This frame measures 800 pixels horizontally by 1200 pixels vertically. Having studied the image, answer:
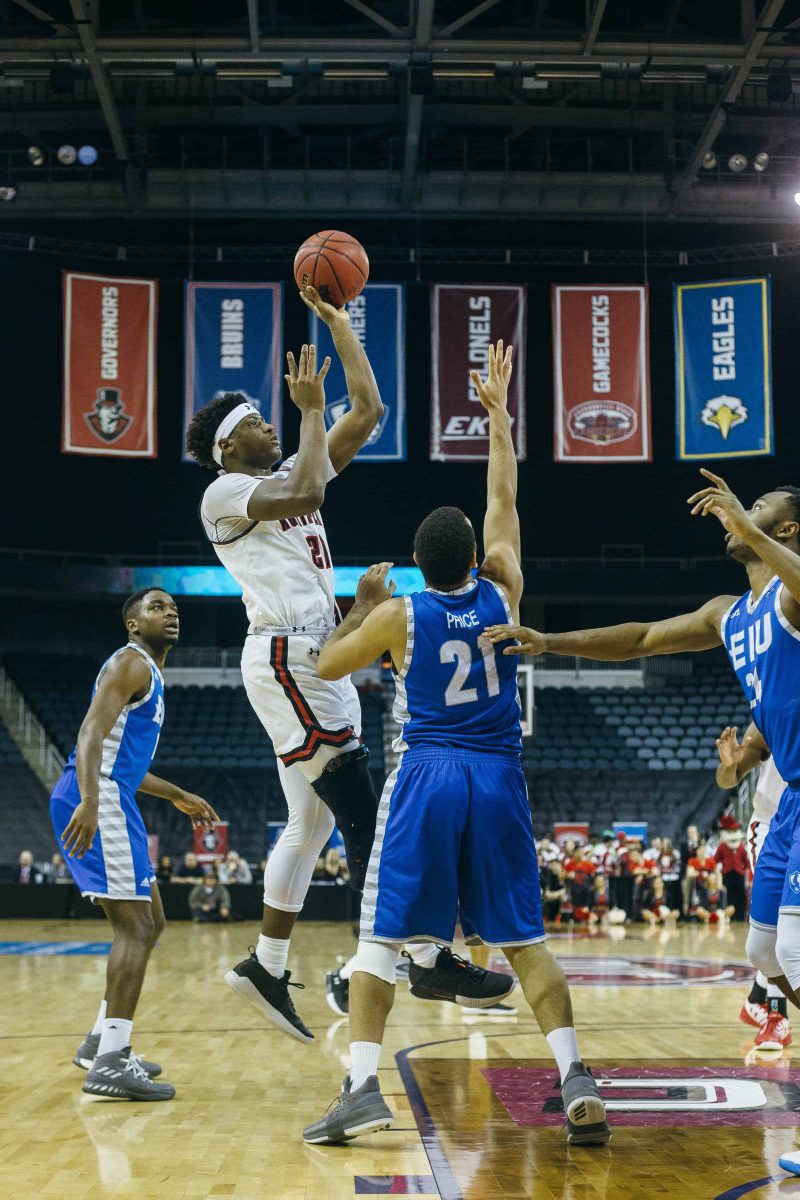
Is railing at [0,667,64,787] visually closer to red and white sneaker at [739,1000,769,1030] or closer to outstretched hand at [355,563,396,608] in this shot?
red and white sneaker at [739,1000,769,1030]

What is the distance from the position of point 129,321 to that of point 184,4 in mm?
4491

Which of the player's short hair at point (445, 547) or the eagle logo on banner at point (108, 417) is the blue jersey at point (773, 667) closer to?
the player's short hair at point (445, 547)

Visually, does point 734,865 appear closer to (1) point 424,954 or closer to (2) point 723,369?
(2) point 723,369

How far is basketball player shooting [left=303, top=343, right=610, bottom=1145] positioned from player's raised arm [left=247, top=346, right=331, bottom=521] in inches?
20.5

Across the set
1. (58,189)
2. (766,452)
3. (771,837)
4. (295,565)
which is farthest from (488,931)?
(58,189)

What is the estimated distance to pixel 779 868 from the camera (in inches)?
186

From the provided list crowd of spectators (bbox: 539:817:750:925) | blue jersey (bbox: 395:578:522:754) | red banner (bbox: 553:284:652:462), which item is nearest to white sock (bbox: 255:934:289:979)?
blue jersey (bbox: 395:578:522:754)

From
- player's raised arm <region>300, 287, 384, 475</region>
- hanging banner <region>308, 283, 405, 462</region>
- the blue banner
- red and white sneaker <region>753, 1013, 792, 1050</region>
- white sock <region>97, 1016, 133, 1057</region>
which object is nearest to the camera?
player's raised arm <region>300, 287, 384, 475</region>

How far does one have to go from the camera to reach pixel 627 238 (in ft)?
78.8

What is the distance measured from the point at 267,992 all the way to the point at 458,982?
85 centimetres

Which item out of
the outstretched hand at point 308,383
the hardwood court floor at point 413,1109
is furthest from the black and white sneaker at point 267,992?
the outstretched hand at point 308,383

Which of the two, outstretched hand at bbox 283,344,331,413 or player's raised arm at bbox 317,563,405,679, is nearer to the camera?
player's raised arm at bbox 317,563,405,679

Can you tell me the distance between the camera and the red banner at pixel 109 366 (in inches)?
732

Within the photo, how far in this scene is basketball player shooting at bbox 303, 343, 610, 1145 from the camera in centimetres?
425
